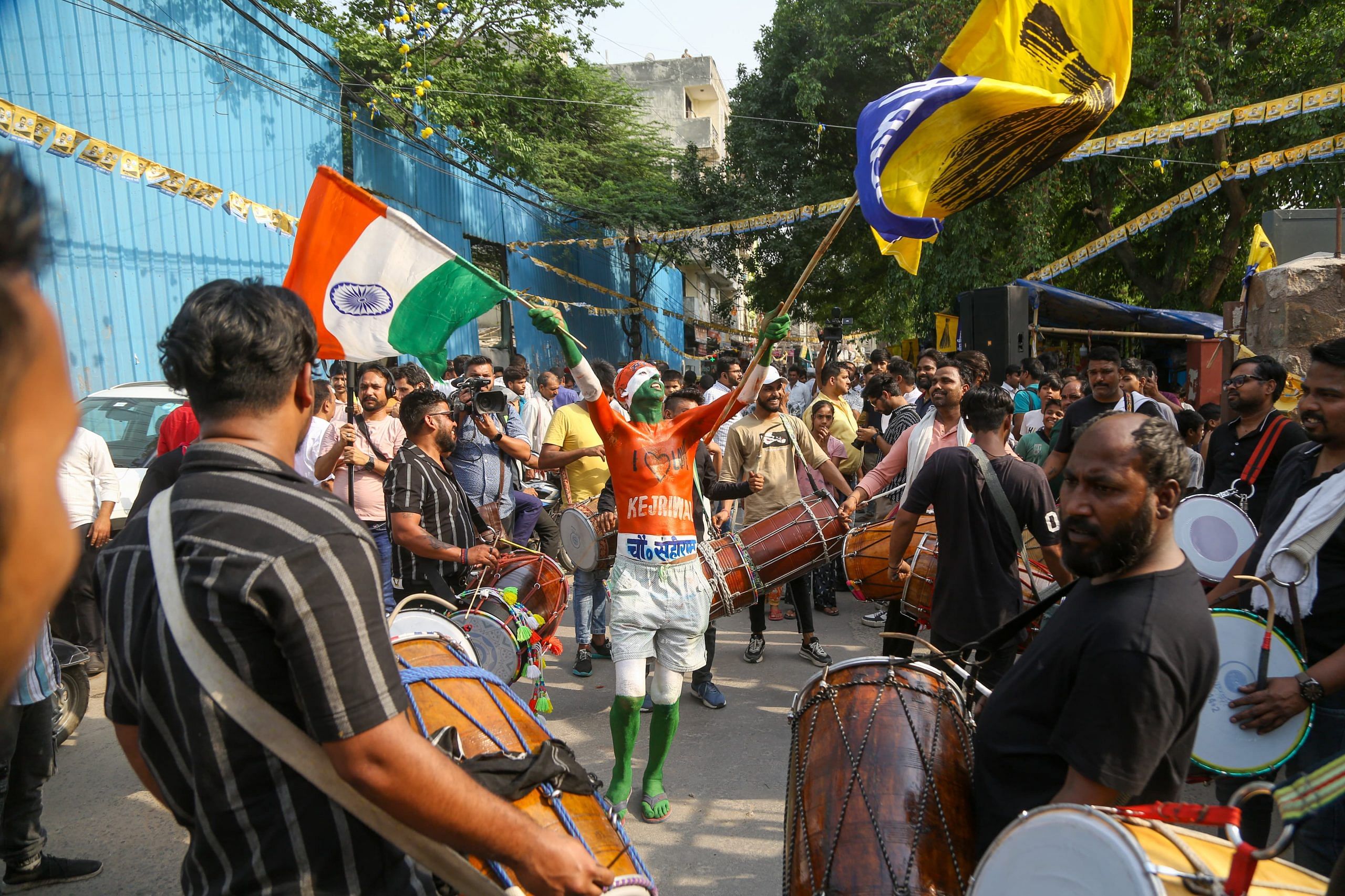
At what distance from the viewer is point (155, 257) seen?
393 inches

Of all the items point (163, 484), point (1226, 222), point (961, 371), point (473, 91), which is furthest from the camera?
point (473, 91)

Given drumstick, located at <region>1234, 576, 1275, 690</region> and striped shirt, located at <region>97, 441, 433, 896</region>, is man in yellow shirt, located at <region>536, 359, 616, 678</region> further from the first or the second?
striped shirt, located at <region>97, 441, 433, 896</region>

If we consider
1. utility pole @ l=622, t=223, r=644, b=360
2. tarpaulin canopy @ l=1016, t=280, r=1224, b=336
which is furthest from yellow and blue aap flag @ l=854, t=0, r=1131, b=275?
utility pole @ l=622, t=223, r=644, b=360

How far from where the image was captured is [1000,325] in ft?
40.5

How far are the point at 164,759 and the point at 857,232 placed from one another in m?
22.3

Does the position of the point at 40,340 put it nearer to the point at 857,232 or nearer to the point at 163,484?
the point at 163,484

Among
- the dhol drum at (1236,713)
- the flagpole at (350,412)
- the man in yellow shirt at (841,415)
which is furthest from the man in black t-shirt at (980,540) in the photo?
the man in yellow shirt at (841,415)

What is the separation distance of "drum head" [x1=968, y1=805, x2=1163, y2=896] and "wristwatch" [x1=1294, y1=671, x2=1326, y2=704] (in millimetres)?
1612

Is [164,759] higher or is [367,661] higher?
[367,661]

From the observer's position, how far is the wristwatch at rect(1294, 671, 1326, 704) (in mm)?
2766

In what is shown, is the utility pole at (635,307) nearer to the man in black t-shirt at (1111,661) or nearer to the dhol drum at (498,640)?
the dhol drum at (498,640)

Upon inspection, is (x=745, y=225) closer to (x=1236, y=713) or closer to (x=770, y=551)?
(x=770, y=551)

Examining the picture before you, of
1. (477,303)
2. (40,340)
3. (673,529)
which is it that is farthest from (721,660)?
(40,340)

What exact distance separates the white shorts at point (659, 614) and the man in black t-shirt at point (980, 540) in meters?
1.18
